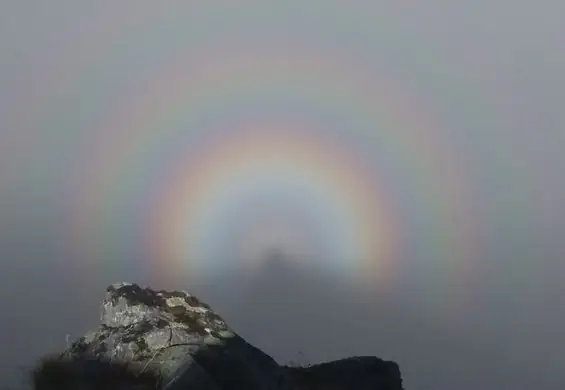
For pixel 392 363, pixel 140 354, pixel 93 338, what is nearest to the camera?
pixel 140 354

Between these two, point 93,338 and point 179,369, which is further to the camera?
point 93,338

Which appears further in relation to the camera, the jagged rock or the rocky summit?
the jagged rock

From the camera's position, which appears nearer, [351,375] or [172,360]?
[172,360]

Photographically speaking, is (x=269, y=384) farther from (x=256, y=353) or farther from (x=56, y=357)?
(x=56, y=357)

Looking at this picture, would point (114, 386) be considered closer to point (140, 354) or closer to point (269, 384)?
point (140, 354)

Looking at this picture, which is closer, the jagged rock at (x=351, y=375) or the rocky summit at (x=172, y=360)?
the rocky summit at (x=172, y=360)

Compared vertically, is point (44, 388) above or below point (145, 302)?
below

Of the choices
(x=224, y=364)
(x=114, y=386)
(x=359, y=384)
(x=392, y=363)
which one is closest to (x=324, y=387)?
(x=359, y=384)

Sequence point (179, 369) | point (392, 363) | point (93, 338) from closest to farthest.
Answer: point (179, 369) < point (93, 338) < point (392, 363)
